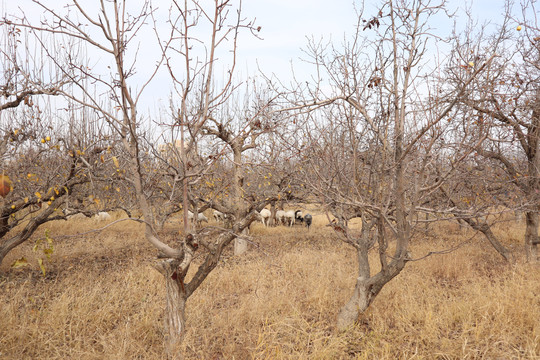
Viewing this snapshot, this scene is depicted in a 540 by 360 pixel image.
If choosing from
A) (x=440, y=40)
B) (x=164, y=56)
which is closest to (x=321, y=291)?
(x=440, y=40)

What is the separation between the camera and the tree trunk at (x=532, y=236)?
275 inches

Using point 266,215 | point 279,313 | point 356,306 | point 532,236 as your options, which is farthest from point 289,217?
point 356,306

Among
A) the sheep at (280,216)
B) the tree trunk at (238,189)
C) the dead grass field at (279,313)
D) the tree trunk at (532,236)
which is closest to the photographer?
the dead grass field at (279,313)

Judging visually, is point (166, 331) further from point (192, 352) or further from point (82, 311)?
point (82, 311)

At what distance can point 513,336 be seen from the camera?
13.0ft

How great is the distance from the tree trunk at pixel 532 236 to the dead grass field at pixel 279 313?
1.01 ft

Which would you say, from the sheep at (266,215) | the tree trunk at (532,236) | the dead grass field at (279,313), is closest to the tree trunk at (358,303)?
the dead grass field at (279,313)

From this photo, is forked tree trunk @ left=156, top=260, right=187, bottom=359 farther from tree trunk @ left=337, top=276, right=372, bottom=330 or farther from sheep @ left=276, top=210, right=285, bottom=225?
sheep @ left=276, top=210, right=285, bottom=225

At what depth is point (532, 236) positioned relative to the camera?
277 inches

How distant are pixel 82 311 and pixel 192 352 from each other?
83.6 inches

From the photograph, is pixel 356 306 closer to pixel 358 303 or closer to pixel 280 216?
pixel 358 303

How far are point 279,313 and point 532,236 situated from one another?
20.1 ft

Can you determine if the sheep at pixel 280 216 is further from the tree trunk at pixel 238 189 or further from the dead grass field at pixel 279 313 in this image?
the dead grass field at pixel 279 313

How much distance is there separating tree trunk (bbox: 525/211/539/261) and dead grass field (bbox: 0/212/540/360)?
309mm
